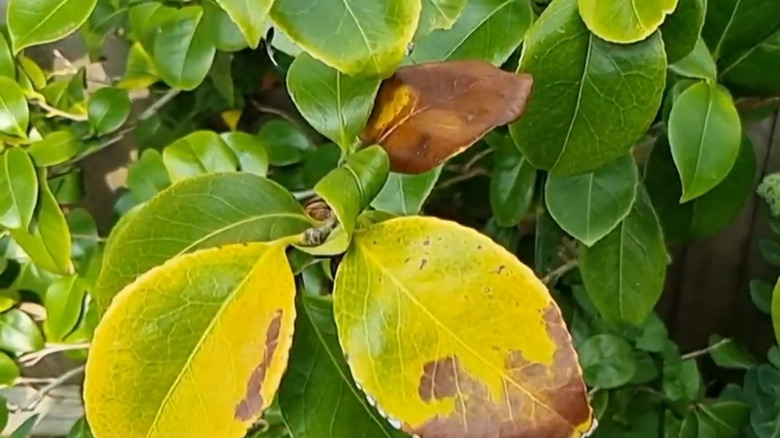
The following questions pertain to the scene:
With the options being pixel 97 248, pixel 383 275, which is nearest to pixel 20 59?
pixel 97 248

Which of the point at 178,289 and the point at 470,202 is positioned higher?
the point at 178,289

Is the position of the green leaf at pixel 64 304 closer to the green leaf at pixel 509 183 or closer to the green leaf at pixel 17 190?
the green leaf at pixel 17 190

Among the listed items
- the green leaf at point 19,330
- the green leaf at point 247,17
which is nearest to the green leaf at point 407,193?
the green leaf at point 247,17

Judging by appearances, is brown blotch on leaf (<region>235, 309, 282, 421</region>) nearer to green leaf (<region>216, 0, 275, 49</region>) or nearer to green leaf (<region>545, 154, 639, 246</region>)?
green leaf (<region>216, 0, 275, 49</region>)

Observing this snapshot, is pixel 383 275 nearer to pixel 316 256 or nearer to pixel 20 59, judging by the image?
pixel 316 256

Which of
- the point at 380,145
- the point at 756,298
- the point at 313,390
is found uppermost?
the point at 380,145

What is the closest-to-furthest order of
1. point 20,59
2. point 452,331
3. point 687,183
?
point 452,331, point 687,183, point 20,59

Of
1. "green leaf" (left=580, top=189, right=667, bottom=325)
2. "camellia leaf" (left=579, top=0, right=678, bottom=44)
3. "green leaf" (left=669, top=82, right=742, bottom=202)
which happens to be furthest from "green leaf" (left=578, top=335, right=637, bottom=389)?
"camellia leaf" (left=579, top=0, right=678, bottom=44)
